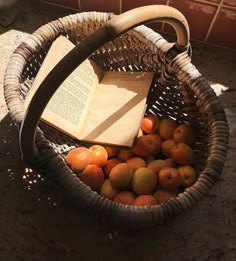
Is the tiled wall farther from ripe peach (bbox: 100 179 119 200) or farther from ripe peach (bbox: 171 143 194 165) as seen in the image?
ripe peach (bbox: 100 179 119 200)

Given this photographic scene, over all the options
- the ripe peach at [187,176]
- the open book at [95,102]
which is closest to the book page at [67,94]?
the open book at [95,102]

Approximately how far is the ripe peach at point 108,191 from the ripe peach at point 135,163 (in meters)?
0.05

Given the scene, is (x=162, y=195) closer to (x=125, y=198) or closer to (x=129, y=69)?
(x=125, y=198)

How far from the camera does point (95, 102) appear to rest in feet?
2.36

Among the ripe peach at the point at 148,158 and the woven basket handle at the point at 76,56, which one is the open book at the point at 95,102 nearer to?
the ripe peach at the point at 148,158

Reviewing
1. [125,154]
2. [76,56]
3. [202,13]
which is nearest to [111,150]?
[125,154]

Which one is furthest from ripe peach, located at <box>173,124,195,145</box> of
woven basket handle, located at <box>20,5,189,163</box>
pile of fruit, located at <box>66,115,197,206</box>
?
woven basket handle, located at <box>20,5,189,163</box>

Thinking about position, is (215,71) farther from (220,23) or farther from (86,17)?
(86,17)

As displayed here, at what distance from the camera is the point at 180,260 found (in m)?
0.64

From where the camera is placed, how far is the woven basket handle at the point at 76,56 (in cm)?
40

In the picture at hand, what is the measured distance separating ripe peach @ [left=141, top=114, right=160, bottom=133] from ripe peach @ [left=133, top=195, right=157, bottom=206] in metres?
0.16

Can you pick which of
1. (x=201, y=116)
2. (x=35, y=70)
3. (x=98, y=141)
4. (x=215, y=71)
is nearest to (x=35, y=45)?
(x=35, y=70)

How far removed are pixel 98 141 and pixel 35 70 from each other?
0.19 meters

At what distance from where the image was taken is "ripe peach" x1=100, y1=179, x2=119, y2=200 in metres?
0.62
